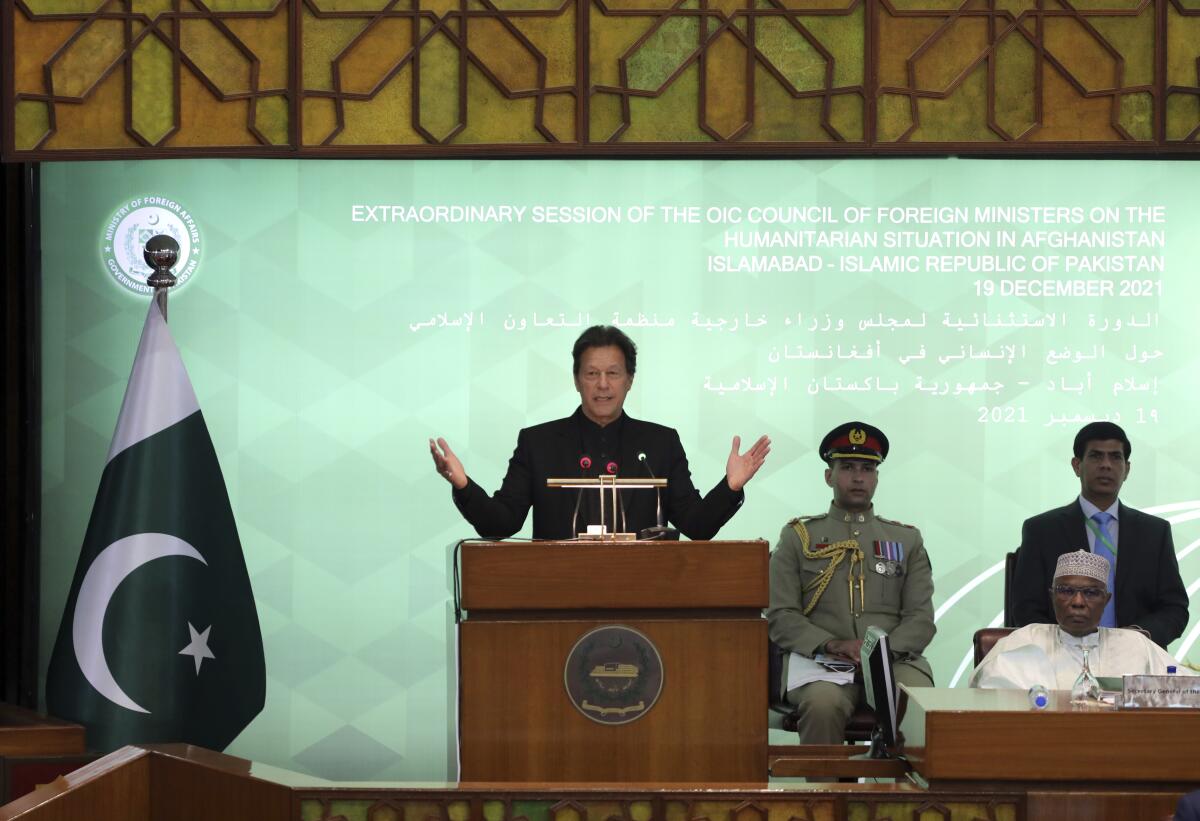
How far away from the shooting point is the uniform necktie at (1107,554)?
4.86m

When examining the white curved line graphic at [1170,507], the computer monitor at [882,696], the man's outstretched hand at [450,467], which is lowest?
the computer monitor at [882,696]

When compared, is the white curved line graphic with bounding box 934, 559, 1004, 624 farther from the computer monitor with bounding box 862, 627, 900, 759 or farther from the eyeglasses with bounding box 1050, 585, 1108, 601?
the computer monitor with bounding box 862, 627, 900, 759

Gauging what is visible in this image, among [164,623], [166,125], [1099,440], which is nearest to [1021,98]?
[1099,440]

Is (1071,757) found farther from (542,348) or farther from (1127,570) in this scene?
(542,348)

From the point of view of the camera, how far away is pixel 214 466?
177 inches

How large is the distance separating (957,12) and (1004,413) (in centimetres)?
183

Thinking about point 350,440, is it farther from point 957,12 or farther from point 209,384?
point 957,12

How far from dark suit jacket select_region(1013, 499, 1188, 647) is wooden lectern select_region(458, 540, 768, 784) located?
191 cm

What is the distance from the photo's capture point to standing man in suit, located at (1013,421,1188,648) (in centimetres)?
477

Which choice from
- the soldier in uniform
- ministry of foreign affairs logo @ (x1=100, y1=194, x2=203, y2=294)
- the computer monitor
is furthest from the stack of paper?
ministry of foreign affairs logo @ (x1=100, y1=194, x2=203, y2=294)

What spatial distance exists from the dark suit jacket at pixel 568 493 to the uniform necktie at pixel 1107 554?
1.71m

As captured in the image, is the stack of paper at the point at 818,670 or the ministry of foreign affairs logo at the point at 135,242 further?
the ministry of foreign affairs logo at the point at 135,242

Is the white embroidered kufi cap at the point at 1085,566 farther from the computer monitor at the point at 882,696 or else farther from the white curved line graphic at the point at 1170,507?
the white curved line graphic at the point at 1170,507

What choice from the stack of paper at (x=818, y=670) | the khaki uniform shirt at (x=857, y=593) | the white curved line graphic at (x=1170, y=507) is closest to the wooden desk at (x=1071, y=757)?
the stack of paper at (x=818, y=670)
